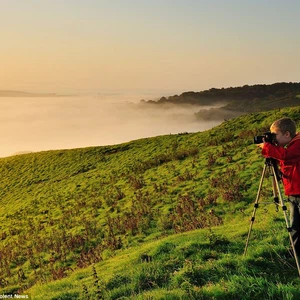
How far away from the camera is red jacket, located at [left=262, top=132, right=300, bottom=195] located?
299 inches

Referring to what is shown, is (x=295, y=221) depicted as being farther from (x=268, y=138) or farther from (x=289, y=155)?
(x=268, y=138)

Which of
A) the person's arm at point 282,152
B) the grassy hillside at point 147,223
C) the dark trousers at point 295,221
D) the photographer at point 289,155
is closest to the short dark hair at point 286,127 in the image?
the photographer at point 289,155

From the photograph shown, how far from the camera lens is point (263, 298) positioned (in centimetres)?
679

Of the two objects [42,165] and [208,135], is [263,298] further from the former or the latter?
[42,165]

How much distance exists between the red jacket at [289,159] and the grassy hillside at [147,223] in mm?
1931

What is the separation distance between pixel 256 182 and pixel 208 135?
20.9m

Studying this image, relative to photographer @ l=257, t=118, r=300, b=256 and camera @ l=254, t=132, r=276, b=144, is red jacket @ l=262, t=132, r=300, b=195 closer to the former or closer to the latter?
photographer @ l=257, t=118, r=300, b=256

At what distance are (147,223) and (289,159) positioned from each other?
1350 centimetres

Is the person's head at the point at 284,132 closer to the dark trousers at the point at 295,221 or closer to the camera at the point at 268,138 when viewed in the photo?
the camera at the point at 268,138

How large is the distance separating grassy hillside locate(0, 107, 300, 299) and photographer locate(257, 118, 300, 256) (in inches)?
55.1

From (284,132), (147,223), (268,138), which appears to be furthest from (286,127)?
(147,223)

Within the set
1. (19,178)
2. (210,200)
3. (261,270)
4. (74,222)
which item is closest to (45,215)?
(74,222)

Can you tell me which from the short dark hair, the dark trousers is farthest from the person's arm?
the dark trousers

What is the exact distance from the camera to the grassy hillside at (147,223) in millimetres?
8531
